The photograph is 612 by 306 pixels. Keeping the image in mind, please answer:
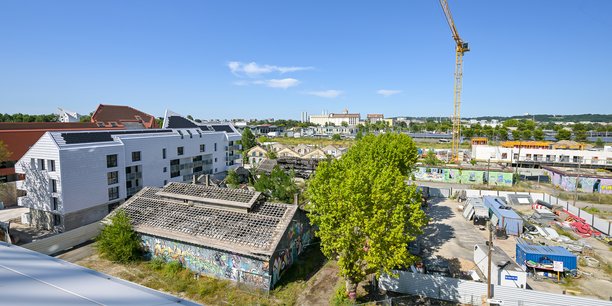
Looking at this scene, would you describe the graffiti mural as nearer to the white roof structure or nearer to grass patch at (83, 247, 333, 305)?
grass patch at (83, 247, 333, 305)

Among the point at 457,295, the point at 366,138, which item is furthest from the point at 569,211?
the point at 457,295

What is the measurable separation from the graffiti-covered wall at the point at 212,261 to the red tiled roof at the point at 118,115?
52.9 metres

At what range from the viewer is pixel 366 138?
44062 mm

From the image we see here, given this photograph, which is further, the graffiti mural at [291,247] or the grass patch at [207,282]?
the graffiti mural at [291,247]

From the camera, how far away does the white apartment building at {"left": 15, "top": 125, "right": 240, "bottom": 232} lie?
3003 cm

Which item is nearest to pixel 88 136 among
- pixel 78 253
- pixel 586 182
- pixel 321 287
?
pixel 78 253

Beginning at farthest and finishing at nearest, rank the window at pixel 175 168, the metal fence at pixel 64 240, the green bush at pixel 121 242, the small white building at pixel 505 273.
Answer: the window at pixel 175 168 → the metal fence at pixel 64 240 → the green bush at pixel 121 242 → the small white building at pixel 505 273

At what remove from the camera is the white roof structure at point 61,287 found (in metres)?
5.60

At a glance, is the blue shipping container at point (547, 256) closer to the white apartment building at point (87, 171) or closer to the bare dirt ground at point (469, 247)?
the bare dirt ground at point (469, 247)

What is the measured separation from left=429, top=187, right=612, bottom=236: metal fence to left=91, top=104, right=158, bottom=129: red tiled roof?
65412mm

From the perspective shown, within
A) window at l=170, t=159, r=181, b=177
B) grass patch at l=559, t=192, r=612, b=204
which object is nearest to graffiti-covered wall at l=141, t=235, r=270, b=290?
window at l=170, t=159, r=181, b=177

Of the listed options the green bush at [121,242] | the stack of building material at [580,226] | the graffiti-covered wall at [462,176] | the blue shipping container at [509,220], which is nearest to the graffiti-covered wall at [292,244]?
the green bush at [121,242]

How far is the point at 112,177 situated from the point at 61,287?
32991 mm

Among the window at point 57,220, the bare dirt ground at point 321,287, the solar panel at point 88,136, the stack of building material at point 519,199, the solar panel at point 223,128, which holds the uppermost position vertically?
the solar panel at point 223,128
